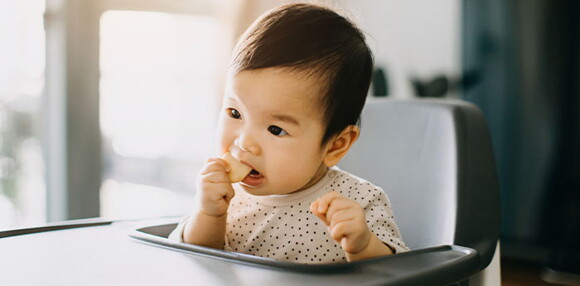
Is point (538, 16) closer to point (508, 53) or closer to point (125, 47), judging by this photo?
point (508, 53)

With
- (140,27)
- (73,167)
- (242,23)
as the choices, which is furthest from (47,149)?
(242,23)

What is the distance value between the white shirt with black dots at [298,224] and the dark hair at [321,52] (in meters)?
0.10

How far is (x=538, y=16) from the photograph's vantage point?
86.8 inches

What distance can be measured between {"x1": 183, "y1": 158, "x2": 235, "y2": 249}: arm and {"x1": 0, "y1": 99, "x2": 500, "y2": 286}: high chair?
6cm

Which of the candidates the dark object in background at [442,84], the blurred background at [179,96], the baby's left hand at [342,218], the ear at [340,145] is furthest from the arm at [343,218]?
the dark object in background at [442,84]

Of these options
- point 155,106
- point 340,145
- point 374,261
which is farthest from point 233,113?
point 155,106

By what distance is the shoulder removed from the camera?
36.4 inches

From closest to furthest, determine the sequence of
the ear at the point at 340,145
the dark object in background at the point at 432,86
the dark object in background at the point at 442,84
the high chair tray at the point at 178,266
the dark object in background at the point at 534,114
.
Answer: the high chair tray at the point at 178,266
the ear at the point at 340,145
the dark object in background at the point at 534,114
the dark object in background at the point at 442,84
the dark object in background at the point at 432,86

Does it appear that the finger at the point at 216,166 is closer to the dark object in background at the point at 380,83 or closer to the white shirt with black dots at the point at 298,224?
the white shirt with black dots at the point at 298,224

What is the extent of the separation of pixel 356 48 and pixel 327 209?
28 cm

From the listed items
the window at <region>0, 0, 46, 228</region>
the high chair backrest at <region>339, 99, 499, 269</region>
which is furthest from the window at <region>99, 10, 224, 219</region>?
the high chair backrest at <region>339, 99, 499, 269</region>

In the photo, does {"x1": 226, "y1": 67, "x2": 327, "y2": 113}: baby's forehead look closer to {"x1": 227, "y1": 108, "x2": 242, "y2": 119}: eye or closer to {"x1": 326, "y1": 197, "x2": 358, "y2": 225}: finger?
{"x1": 227, "y1": 108, "x2": 242, "y2": 119}: eye

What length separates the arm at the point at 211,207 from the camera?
2.74ft

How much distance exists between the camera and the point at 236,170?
84 centimetres
